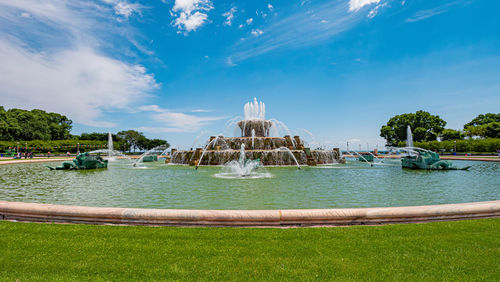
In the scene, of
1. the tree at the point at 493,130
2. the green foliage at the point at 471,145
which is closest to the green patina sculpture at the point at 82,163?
the green foliage at the point at 471,145

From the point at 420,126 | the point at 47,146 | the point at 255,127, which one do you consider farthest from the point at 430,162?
the point at 47,146

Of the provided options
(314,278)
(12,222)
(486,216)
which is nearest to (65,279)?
(314,278)

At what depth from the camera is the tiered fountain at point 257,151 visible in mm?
23172

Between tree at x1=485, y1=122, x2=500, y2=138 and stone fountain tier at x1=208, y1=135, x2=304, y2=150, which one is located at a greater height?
tree at x1=485, y1=122, x2=500, y2=138

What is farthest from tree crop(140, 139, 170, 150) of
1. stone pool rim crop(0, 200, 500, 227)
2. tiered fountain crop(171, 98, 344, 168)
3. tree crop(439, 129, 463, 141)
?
stone pool rim crop(0, 200, 500, 227)

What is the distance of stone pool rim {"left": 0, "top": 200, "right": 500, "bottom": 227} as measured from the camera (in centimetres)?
501

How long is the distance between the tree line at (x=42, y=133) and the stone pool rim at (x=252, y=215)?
66.8m

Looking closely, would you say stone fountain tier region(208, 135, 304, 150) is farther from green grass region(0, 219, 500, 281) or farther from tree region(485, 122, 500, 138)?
tree region(485, 122, 500, 138)

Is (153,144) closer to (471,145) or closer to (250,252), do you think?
(471,145)

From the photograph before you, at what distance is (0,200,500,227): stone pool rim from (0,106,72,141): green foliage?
261 ft

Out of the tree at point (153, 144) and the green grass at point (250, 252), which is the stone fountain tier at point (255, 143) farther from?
the tree at point (153, 144)

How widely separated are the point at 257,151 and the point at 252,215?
60.2ft

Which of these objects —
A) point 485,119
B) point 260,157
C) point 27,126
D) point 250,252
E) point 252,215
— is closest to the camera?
point 250,252

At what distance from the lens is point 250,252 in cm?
385
